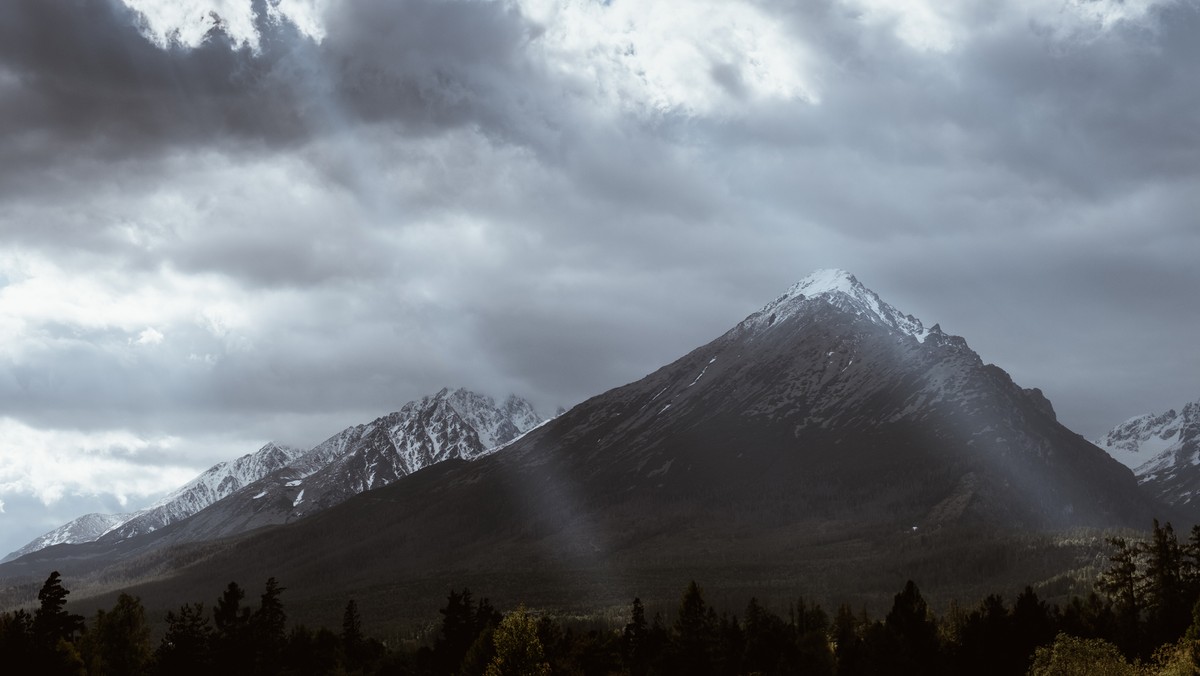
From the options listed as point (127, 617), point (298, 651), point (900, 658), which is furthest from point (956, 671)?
point (127, 617)

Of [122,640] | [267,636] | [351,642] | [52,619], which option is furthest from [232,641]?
[351,642]

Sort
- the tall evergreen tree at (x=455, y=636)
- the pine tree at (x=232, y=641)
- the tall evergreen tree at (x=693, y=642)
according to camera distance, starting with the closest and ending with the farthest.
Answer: the tall evergreen tree at (x=693, y=642) < the pine tree at (x=232, y=641) < the tall evergreen tree at (x=455, y=636)

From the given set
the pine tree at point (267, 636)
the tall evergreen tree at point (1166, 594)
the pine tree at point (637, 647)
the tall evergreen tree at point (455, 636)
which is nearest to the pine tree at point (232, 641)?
the pine tree at point (267, 636)

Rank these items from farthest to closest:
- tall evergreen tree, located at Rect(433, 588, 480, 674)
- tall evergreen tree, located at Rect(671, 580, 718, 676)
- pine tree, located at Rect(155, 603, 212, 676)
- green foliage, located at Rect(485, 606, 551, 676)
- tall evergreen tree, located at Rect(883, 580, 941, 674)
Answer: tall evergreen tree, located at Rect(433, 588, 480, 674), pine tree, located at Rect(155, 603, 212, 676), tall evergreen tree, located at Rect(671, 580, 718, 676), tall evergreen tree, located at Rect(883, 580, 941, 674), green foliage, located at Rect(485, 606, 551, 676)

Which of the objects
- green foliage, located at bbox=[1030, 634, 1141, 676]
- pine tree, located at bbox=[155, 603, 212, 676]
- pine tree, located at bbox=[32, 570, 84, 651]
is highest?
pine tree, located at bbox=[32, 570, 84, 651]

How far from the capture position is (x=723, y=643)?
142 meters

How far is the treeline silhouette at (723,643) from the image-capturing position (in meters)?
109

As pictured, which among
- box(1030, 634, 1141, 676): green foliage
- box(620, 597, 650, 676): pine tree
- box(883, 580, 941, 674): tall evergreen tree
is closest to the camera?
box(1030, 634, 1141, 676): green foliage

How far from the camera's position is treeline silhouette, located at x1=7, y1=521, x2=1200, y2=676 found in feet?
358

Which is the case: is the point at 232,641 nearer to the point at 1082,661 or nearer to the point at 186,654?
the point at 186,654

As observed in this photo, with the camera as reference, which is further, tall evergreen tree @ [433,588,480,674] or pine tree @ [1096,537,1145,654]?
tall evergreen tree @ [433,588,480,674]

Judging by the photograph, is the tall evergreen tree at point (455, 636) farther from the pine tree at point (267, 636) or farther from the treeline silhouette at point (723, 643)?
the pine tree at point (267, 636)

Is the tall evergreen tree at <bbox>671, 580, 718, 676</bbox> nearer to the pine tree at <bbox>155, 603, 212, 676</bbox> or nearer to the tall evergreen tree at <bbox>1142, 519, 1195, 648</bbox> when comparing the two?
the tall evergreen tree at <bbox>1142, 519, 1195, 648</bbox>

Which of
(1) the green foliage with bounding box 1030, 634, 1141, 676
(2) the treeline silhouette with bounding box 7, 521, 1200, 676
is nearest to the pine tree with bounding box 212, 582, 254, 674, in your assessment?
(2) the treeline silhouette with bounding box 7, 521, 1200, 676
